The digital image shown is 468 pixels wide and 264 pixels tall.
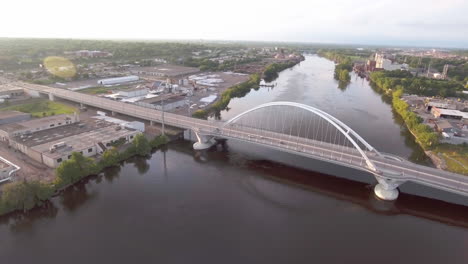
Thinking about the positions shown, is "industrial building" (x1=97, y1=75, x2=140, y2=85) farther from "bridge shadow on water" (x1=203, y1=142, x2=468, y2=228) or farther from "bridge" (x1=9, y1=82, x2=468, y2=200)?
"bridge shadow on water" (x1=203, y1=142, x2=468, y2=228)

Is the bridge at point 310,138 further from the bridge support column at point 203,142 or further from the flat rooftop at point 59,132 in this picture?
the flat rooftop at point 59,132

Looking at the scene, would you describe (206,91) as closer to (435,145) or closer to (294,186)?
(294,186)

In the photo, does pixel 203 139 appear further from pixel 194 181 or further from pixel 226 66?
pixel 226 66

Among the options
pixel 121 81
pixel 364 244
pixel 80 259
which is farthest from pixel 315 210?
pixel 121 81

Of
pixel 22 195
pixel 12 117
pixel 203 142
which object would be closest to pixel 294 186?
pixel 203 142

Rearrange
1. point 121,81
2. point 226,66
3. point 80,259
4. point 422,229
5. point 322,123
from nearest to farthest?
point 80,259 < point 422,229 < point 322,123 < point 121,81 < point 226,66

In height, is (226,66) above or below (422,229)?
above

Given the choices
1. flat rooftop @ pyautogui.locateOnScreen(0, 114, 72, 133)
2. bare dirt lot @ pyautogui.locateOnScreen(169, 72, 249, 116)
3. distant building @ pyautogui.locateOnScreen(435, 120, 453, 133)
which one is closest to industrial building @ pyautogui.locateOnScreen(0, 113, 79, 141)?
flat rooftop @ pyautogui.locateOnScreen(0, 114, 72, 133)
